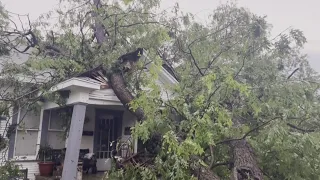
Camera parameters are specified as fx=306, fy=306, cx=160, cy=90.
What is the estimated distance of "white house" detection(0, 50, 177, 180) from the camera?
727 centimetres

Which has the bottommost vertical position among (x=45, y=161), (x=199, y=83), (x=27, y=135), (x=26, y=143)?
(x=45, y=161)

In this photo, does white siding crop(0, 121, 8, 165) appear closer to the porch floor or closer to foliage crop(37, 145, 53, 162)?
foliage crop(37, 145, 53, 162)

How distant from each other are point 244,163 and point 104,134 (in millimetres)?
6413

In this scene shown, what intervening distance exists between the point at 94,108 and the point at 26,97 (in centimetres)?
307

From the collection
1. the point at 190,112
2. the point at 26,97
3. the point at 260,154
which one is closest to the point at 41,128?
the point at 26,97

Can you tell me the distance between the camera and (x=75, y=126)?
7.23 metres

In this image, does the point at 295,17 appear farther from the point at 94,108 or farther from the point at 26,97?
the point at 26,97

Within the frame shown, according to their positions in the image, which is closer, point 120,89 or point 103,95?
point 120,89

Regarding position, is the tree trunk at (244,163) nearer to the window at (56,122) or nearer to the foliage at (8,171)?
the foliage at (8,171)

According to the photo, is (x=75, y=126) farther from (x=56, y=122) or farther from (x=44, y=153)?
(x=56, y=122)

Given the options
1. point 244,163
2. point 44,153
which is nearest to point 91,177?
point 44,153

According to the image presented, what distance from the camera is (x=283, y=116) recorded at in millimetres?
5680

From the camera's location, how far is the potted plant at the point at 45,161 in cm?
848

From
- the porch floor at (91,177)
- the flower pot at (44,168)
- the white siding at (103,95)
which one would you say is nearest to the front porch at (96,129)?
the porch floor at (91,177)
